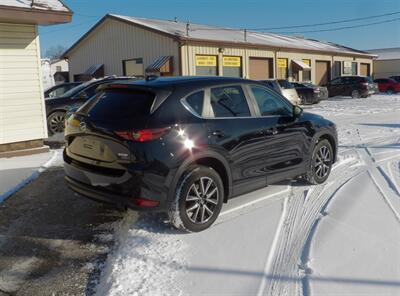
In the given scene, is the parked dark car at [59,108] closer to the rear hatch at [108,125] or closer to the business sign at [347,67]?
the rear hatch at [108,125]

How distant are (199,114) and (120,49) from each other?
24.7 m

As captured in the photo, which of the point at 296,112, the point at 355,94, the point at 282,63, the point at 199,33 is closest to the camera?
the point at 296,112

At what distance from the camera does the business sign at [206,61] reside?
2495 centimetres

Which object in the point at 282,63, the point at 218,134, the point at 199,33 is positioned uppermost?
the point at 199,33

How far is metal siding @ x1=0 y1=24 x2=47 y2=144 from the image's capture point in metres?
9.19

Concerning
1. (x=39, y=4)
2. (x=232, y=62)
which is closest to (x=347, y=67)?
(x=232, y=62)

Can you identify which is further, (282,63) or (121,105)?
(282,63)

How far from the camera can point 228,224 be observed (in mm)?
4973

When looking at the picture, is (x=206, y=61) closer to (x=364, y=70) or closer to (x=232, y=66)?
(x=232, y=66)

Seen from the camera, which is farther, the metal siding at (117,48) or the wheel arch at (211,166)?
the metal siding at (117,48)

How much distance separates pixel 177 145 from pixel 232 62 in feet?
77.1

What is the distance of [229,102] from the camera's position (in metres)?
5.25

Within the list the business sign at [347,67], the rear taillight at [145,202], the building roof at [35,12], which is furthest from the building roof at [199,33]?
the rear taillight at [145,202]

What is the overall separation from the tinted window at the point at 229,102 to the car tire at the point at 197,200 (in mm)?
727
